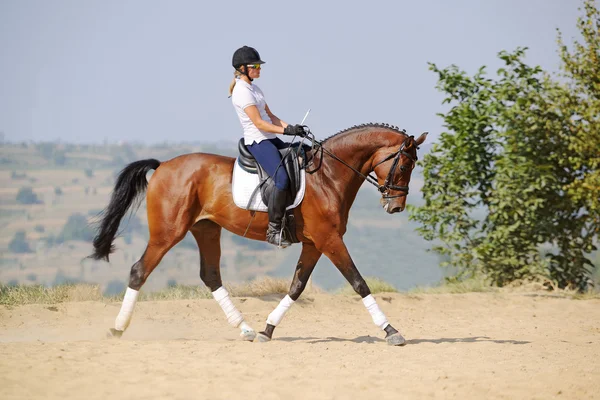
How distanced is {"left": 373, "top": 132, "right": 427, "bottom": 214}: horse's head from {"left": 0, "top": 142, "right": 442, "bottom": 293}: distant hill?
44.4 meters

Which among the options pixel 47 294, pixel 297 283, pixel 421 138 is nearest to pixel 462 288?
pixel 297 283

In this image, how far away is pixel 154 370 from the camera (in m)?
7.57

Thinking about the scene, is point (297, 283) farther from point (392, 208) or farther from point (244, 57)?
point (244, 57)

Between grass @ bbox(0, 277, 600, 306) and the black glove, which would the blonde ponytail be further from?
grass @ bbox(0, 277, 600, 306)

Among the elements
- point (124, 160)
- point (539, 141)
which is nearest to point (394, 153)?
point (539, 141)

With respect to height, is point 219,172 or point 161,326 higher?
point 219,172

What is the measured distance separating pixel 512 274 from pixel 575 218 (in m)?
1.59

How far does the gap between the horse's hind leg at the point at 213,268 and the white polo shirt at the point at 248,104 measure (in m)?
1.26

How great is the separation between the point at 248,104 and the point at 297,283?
2.18 meters

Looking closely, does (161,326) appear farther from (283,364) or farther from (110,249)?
(283,364)

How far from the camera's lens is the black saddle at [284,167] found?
9.27 metres

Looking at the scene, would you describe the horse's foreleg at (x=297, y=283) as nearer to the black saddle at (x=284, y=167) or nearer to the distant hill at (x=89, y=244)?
the black saddle at (x=284, y=167)

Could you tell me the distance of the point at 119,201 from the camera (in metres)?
10.1

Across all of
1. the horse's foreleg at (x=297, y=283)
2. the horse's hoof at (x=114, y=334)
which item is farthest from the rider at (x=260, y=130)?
the horse's hoof at (x=114, y=334)
